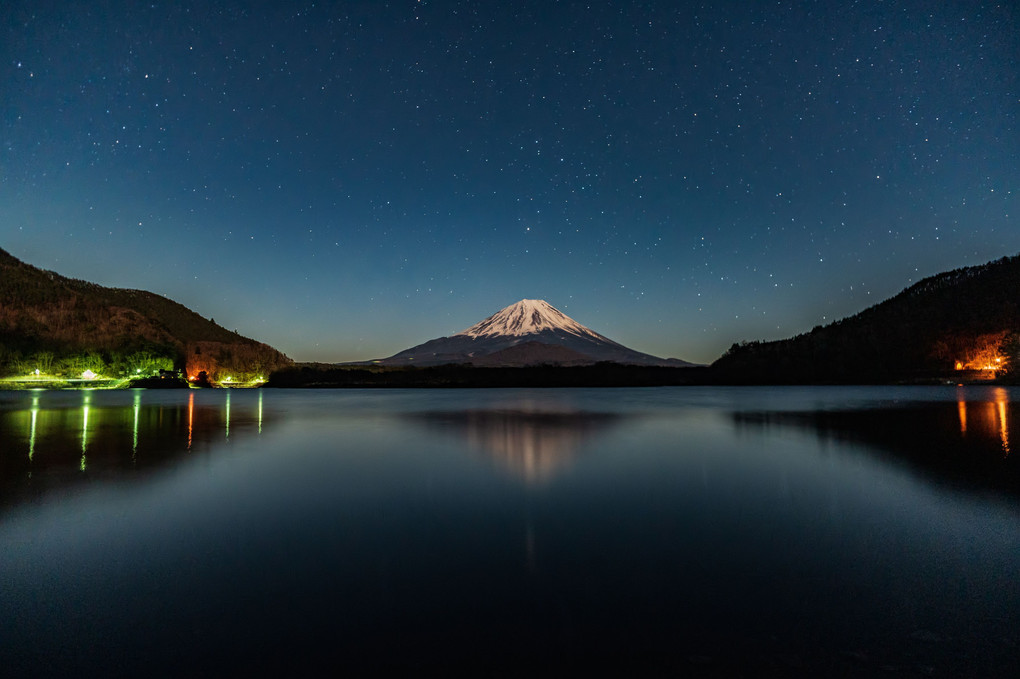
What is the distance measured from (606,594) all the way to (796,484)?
7.09 m

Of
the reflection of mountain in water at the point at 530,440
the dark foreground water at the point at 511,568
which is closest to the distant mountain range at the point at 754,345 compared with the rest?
the reflection of mountain in water at the point at 530,440

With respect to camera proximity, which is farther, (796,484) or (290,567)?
(796,484)

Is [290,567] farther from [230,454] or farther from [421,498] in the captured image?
[230,454]

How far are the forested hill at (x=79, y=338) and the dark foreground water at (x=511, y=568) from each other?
131 metres

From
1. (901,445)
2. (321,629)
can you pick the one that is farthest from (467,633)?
(901,445)

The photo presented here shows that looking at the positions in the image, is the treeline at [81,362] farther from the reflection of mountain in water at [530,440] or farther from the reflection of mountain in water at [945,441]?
the reflection of mountain in water at [945,441]

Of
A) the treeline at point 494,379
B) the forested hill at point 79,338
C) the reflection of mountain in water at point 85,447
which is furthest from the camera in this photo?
the treeline at point 494,379

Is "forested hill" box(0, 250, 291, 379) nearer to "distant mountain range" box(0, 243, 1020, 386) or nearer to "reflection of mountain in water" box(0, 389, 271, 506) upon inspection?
"distant mountain range" box(0, 243, 1020, 386)

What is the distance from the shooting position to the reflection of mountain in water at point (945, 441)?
10.8m

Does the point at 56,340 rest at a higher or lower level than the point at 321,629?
higher

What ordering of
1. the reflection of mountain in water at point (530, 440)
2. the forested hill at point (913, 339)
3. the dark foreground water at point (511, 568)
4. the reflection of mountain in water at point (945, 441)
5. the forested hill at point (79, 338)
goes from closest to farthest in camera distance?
the dark foreground water at point (511, 568), the reflection of mountain in water at point (945, 441), the reflection of mountain in water at point (530, 440), the forested hill at point (913, 339), the forested hill at point (79, 338)

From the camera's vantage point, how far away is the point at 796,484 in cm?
1002

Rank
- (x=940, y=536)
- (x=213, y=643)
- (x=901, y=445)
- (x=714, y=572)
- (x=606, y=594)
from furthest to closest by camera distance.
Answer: (x=901, y=445) < (x=940, y=536) < (x=714, y=572) < (x=606, y=594) < (x=213, y=643)

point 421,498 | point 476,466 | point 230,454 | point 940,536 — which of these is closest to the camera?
point 940,536
